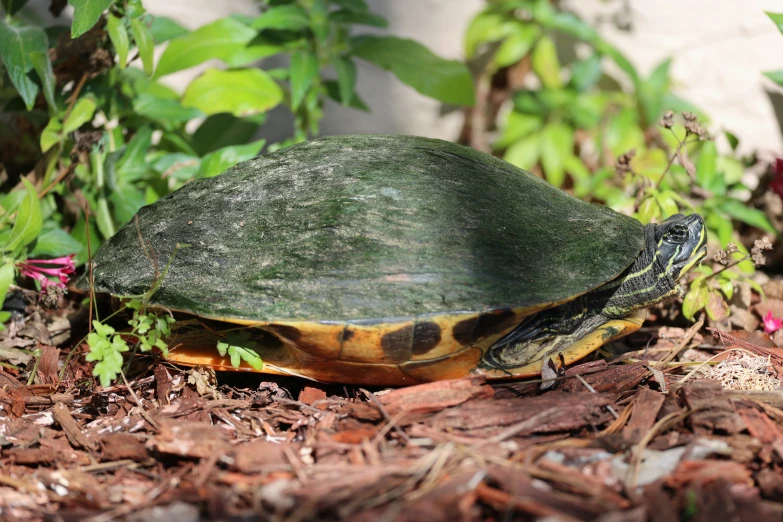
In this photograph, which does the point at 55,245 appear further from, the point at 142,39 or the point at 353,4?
the point at 353,4

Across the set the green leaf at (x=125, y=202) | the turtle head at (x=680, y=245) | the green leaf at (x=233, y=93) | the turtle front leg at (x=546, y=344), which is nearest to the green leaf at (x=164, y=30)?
the green leaf at (x=233, y=93)

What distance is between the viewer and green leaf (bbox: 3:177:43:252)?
2543 mm

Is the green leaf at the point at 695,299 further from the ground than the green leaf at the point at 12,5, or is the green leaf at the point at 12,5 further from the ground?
the green leaf at the point at 12,5

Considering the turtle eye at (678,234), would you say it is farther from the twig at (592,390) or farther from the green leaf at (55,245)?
the green leaf at (55,245)

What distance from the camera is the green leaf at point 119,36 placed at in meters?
2.75

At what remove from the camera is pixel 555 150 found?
4.44m

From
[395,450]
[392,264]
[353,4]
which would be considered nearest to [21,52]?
[353,4]

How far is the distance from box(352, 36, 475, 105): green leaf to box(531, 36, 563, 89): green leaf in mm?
1091

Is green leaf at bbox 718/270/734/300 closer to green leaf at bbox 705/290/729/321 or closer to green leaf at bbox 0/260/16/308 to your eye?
green leaf at bbox 705/290/729/321

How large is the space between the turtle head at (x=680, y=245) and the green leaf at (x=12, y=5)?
2.89 metres

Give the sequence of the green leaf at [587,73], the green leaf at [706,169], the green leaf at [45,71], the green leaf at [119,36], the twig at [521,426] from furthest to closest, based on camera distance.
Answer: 1. the green leaf at [587,73]
2. the green leaf at [706,169]
3. the green leaf at [119,36]
4. the green leaf at [45,71]
5. the twig at [521,426]

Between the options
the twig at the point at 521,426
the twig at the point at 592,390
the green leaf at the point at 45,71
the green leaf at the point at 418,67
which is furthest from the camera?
the green leaf at the point at 418,67

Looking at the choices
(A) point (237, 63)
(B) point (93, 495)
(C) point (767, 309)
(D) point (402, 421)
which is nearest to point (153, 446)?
(B) point (93, 495)

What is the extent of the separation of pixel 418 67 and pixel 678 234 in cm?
179
